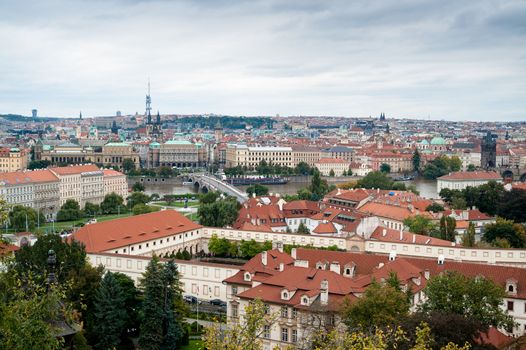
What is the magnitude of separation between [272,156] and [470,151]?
3645 cm

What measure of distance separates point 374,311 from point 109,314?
344 inches

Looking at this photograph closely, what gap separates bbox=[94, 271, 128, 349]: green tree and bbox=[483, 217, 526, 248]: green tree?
22.2 m

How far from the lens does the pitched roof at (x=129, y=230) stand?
103 ft

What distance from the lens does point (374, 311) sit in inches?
660

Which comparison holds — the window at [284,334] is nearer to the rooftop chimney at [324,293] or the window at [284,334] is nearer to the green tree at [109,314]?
the rooftop chimney at [324,293]

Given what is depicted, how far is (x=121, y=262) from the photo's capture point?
2986 centimetres

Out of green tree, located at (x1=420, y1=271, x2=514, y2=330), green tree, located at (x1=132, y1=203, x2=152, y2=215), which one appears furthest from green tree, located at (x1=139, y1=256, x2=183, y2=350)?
green tree, located at (x1=132, y1=203, x2=152, y2=215)

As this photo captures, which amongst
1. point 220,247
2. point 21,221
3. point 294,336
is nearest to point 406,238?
point 220,247

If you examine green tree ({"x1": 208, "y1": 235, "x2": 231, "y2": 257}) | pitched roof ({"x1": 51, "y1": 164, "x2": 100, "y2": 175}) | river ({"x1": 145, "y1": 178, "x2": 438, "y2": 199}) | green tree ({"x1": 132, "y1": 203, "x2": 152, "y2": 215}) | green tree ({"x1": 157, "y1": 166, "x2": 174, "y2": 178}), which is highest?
pitched roof ({"x1": 51, "y1": 164, "x2": 100, "y2": 175})

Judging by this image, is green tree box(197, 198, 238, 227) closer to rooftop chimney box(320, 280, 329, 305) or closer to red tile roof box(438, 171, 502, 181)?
rooftop chimney box(320, 280, 329, 305)

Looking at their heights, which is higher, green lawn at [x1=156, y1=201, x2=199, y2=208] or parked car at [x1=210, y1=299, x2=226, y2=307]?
parked car at [x1=210, y1=299, x2=226, y2=307]

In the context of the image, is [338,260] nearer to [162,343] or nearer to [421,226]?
[162,343]

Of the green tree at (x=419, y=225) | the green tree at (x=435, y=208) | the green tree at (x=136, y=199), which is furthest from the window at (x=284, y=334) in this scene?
the green tree at (x=136, y=199)

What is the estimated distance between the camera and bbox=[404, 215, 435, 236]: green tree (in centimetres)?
3997
